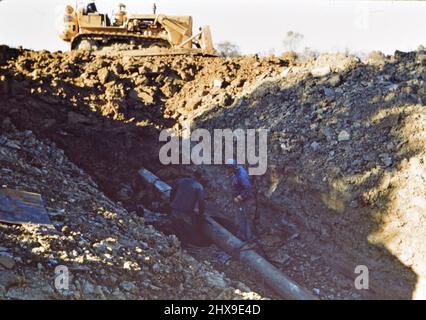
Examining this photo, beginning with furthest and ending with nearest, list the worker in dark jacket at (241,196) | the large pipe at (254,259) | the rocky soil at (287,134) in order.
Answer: the worker in dark jacket at (241,196), the rocky soil at (287,134), the large pipe at (254,259)

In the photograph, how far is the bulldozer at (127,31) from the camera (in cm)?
1498

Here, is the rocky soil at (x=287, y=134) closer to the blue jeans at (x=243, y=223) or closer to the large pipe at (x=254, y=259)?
the large pipe at (x=254, y=259)

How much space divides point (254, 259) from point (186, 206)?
1.27 m

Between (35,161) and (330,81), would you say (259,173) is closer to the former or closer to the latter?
(330,81)

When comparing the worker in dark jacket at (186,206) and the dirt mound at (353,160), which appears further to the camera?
the worker in dark jacket at (186,206)

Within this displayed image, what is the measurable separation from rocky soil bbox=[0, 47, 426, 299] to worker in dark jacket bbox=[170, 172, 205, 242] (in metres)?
0.43

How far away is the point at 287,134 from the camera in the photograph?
897 centimetres

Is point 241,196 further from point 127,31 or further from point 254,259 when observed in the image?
point 127,31

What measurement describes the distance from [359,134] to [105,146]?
486 centimetres

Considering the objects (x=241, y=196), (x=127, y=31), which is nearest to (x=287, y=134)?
(x=241, y=196)

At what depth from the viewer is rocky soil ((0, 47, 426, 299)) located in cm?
656

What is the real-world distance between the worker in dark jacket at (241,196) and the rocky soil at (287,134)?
0.37 meters

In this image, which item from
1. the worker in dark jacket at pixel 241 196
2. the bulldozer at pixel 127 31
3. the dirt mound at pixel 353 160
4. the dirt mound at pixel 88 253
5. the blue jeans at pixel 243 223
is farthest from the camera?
the bulldozer at pixel 127 31

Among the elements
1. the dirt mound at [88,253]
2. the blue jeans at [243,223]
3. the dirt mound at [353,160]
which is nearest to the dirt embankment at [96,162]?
the dirt mound at [88,253]
